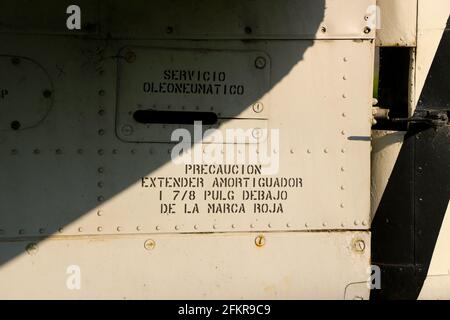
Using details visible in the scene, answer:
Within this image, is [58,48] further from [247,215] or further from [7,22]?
[247,215]

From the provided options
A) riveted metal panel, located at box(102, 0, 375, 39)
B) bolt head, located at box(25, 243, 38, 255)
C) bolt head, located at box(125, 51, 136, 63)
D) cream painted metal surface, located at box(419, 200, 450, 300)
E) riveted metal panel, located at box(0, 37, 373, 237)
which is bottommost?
cream painted metal surface, located at box(419, 200, 450, 300)

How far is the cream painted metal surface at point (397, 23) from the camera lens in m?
3.30

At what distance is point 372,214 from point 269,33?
1134 mm

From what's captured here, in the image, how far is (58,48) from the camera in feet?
9.60

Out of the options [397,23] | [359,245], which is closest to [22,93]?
[359,245]

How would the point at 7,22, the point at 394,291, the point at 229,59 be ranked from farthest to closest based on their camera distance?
the point at 394,291 < the point at 229,59 < the point at 7,22

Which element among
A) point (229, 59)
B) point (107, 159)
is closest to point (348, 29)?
point (229, 59)

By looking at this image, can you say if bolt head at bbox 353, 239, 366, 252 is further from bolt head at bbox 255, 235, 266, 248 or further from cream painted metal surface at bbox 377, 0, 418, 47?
cream painted metal surface at bbox 377, 0, 418, 47

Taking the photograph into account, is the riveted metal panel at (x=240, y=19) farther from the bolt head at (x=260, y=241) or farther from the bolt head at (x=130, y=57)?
the bolt head at (x=260, y=241)

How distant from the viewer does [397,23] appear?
330 centimetres

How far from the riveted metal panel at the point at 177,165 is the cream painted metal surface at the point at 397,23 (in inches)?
6.6

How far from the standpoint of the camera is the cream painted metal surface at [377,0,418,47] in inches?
130

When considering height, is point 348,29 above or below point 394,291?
above

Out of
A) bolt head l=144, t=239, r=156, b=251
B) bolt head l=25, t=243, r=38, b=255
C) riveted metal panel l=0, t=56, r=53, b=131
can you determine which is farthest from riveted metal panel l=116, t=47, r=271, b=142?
bolt head l=25, t=243, r=38, b=255
